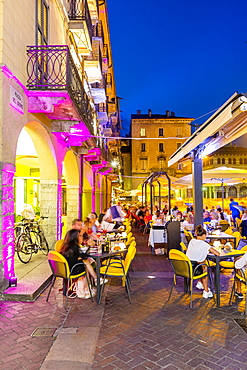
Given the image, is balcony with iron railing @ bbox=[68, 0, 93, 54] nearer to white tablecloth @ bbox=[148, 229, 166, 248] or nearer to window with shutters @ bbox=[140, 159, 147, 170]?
white tablecloth @ bbox=[148, 229, 166, 248]

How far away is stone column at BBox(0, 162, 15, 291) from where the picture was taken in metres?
5.98

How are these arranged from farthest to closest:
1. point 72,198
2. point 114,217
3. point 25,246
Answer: point 72,198, point 114,217, point 25,246

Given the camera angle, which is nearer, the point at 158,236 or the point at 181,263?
the point at 181,263

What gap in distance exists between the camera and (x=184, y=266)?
19.4ft

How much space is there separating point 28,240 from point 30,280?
2590 millimetres

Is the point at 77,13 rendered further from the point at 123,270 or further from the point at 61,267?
the point at 123,270

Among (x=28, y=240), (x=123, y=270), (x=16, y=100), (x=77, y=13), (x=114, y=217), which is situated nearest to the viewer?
(x=123, y=270)

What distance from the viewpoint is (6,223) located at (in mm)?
6184

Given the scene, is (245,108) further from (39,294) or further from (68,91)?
(39,294)

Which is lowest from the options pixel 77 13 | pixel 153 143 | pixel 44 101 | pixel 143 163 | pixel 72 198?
pixel 72 198

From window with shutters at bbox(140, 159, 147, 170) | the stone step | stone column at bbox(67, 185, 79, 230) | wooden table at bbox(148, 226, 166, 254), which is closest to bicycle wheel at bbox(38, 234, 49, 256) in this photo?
the stone step

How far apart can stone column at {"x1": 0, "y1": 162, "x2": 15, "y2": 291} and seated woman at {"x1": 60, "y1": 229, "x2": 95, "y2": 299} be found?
1.08 m

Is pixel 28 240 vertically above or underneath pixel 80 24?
underneath

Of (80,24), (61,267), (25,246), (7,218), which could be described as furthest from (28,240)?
(80,24)
